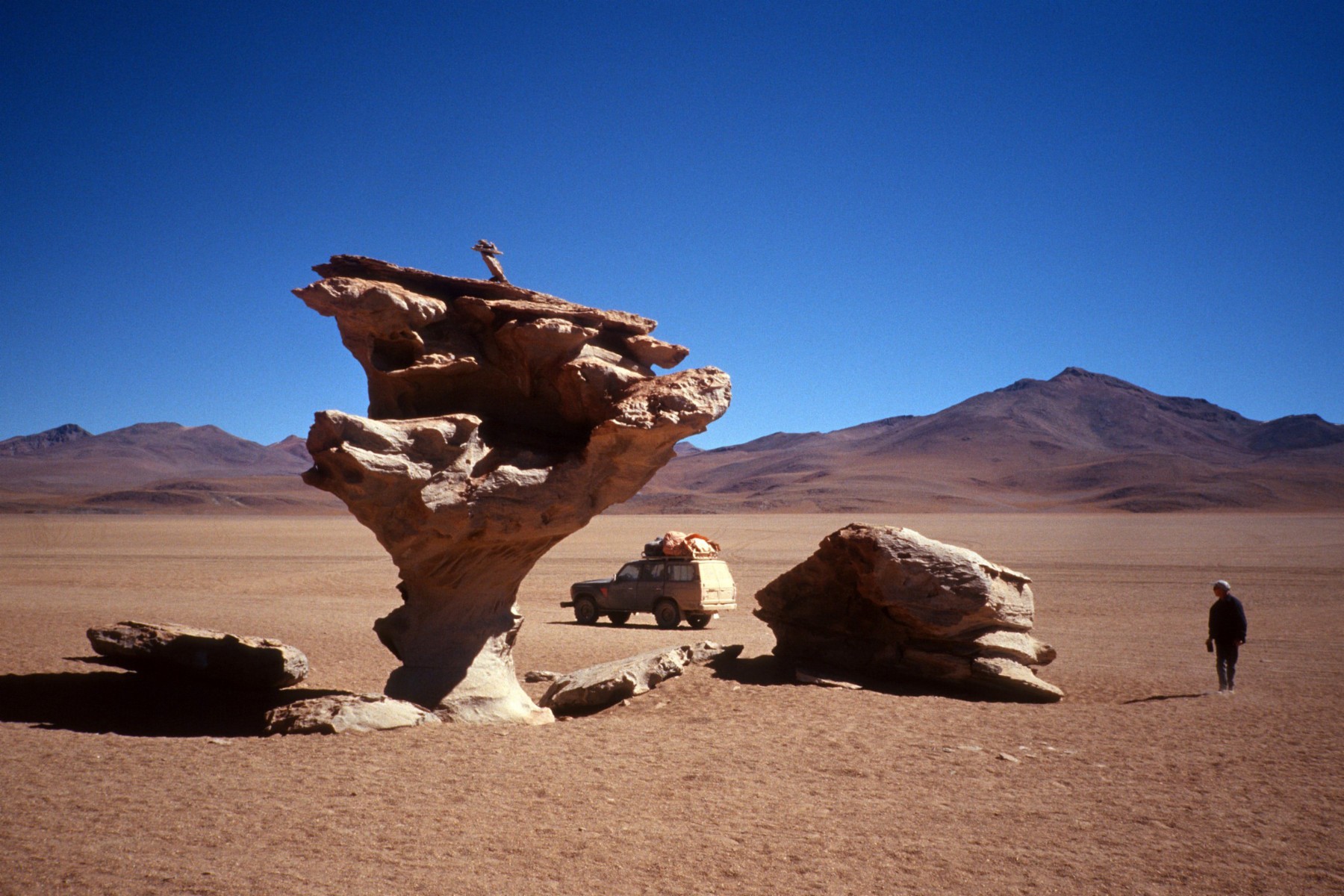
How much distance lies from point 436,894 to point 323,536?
59631 mm

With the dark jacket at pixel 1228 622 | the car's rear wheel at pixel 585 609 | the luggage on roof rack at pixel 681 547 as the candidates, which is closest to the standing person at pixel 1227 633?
the dark jacket at pixel 1228 622

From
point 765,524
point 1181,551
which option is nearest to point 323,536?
point 765,524

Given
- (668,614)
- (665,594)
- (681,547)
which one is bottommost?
(668,614)

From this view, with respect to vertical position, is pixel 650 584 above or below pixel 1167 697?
above

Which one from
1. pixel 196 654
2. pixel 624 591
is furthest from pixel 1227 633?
pixel 196 654

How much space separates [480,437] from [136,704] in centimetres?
493

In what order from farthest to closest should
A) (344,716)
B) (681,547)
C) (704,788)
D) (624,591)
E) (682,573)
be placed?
(624,591) < (681,547) < (682,573) < (344,716) < (704,788)

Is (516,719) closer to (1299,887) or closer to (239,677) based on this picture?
(239,677)

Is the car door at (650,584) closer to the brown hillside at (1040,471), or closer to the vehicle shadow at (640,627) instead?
the vehicle shadow at (640,627)

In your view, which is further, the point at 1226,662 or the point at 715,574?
the point at 715,574

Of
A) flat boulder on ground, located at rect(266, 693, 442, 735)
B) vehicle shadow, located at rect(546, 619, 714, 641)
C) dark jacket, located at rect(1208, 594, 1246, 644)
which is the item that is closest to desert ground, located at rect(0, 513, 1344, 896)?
flat boulder on ground, located at rect(266, 693, 442, 735)

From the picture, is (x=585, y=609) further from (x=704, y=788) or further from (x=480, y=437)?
(x=704, y=788)

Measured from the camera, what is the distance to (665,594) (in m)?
19.8

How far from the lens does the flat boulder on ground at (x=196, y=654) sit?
1075 centimetres
